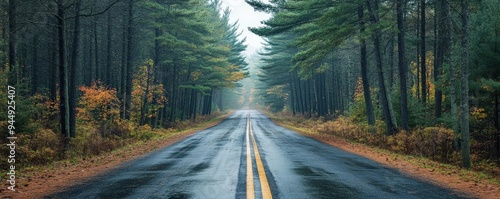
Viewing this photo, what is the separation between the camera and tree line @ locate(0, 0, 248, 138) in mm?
16016

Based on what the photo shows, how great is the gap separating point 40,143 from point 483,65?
17325 millimetres

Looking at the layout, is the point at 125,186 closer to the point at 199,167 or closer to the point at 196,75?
the point at 199,167

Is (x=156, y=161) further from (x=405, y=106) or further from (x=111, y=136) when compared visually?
(x=405, y=106)

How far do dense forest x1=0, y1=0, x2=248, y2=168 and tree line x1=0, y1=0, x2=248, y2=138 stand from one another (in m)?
0.06

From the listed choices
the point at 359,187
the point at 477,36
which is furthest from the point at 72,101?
the point at 477,36

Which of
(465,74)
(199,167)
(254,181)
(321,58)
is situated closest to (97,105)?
(321,58)

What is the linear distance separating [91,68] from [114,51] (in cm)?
523

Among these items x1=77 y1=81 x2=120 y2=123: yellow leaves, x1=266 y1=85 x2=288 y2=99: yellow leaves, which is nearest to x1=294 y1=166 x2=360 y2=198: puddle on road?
x1=77 y1=81 x2=120 y2=123: yellow leaves

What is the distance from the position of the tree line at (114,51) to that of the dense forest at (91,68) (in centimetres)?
6

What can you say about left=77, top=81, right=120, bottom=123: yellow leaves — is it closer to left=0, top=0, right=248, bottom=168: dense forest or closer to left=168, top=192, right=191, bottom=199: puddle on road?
left=0, top=0, right=248, bottom=168: dense forest

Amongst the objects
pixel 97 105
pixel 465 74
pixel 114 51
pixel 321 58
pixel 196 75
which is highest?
pixel 114 51

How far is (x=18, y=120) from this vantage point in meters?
13.0

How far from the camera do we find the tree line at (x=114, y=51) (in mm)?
16016

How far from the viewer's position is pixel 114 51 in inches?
1344
